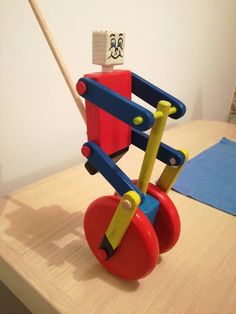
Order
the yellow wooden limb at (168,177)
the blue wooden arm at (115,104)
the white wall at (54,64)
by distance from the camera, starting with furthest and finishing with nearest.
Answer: the white wall at (54,64) < the yellow wooden limb at (168,177) < the blue wooden arm at (115,104)

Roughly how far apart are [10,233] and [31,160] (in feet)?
0.80

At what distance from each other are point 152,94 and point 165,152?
9cm

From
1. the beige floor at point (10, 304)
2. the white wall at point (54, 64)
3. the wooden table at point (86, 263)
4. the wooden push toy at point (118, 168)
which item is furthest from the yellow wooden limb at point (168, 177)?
the beige floor at point (10, 304)

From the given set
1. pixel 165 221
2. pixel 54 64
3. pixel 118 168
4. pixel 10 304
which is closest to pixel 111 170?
pixel 118 168

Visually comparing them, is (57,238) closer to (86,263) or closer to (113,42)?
(86,263)

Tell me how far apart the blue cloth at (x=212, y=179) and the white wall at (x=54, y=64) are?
0.32 m

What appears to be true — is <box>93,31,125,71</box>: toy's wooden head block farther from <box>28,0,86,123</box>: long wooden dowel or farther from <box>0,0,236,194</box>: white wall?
<box>0,0,236,194</box>: white wall

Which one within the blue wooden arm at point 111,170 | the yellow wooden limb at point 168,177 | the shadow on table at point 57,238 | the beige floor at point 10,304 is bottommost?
the beige floor at point 10,304

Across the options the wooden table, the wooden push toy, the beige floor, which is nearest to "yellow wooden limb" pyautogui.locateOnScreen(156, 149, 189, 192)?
the wooden push toy

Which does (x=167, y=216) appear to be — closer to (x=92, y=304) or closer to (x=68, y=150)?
(x=92, y=304)

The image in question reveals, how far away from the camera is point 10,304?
2.15 feet

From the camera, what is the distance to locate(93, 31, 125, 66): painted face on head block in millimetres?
348

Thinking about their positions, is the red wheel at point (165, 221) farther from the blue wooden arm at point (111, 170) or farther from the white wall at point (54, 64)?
the white wall at point (54, 64)

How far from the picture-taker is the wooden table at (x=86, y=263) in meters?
0.34
